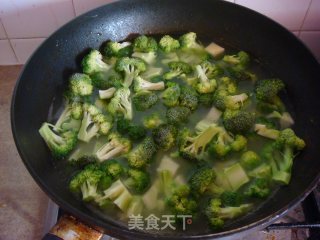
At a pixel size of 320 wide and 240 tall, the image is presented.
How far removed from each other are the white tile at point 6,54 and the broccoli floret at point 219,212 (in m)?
1.01

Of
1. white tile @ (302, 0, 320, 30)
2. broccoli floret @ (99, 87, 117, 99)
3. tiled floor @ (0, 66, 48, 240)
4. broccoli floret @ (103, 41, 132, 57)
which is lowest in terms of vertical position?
tiled floor @ (0, 66, 48, 240)

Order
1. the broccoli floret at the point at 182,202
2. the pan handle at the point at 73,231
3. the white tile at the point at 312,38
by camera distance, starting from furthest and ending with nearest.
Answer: the white tile at the point at 312,38 < the broccoli floret at the point at 182,202 < the pan handle at the point at 73,231

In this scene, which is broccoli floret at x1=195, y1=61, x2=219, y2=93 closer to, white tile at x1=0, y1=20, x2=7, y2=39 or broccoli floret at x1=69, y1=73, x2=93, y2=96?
broccoli floret at x1=69, y1=73, x2=93, y2=96

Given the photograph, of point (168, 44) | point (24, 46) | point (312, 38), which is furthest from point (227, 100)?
point (24, 46)

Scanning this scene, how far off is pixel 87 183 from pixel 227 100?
18.4 inches

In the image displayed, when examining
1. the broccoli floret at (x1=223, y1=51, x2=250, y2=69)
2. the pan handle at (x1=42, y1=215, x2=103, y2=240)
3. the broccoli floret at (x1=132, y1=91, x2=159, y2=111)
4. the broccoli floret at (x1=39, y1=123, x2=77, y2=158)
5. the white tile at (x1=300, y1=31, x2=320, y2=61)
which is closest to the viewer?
the pan handle at (x1=42, y1=215, x2=103, y2=240)

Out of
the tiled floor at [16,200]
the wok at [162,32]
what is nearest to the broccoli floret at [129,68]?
the wok at [162,32]

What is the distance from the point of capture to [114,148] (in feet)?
Result: 3.29

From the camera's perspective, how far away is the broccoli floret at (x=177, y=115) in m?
1.04

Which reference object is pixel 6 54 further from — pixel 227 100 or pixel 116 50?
pixel 227 100

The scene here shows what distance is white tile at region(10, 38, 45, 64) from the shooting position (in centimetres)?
139

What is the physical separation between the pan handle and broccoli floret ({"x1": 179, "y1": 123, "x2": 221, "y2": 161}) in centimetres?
32

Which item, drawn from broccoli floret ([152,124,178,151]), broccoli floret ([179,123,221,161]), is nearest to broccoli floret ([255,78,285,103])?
broccoli floret ([179,123,221,161])

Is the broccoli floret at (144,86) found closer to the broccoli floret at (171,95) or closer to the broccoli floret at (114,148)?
the broccoli floret at (171,95)
